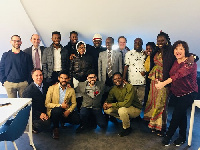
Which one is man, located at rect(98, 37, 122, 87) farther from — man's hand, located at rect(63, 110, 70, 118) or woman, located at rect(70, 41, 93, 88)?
man's hand, located at rect(63, 110, 70, 118)

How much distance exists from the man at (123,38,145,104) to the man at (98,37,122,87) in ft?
0.54

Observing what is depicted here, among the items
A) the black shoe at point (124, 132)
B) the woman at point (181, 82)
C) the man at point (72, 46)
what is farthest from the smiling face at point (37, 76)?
the woman at point (181, 82)

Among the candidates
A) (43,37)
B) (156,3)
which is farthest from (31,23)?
(156,3)

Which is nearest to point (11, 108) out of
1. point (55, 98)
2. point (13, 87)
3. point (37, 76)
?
point (37, 76)

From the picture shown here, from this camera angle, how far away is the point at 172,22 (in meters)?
3.86

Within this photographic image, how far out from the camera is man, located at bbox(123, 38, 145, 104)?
360cm

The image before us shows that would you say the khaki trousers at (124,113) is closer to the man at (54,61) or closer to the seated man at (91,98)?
the seated man at (91,98)

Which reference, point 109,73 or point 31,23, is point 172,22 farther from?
point 31,23

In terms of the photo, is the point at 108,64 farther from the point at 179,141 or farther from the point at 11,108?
the point at 11,108

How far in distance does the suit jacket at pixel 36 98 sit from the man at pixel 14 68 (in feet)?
1.70

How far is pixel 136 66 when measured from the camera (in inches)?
142

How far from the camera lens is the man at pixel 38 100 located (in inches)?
119

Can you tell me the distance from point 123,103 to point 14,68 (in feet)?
6.35

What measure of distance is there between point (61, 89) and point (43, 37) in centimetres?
200
